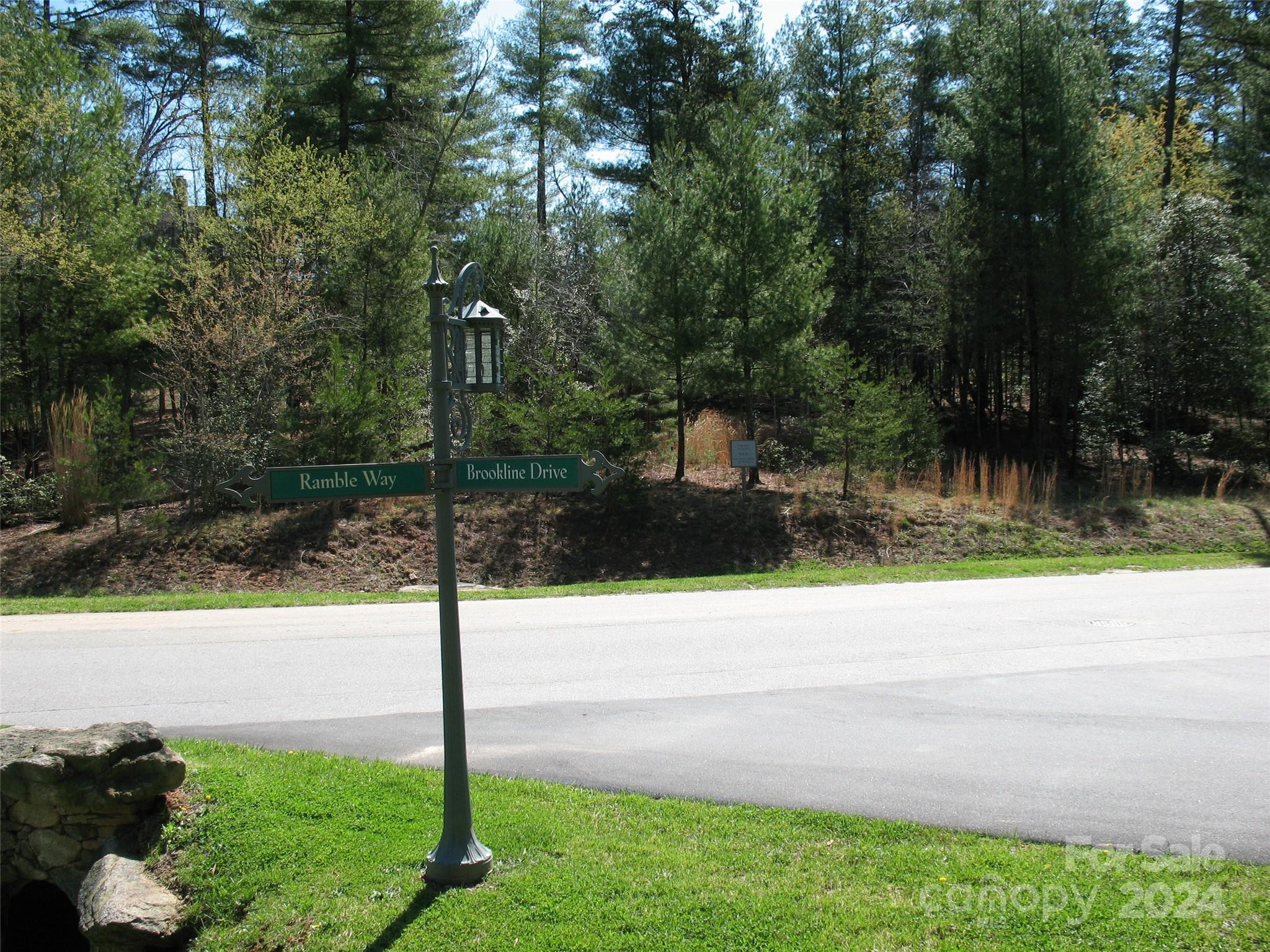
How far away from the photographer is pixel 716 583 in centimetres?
1516

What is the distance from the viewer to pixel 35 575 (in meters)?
17.0

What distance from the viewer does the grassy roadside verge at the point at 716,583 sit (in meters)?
13.5

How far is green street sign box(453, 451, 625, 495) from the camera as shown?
4660 millimetres

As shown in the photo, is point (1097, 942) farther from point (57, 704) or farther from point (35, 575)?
point (35, 575)

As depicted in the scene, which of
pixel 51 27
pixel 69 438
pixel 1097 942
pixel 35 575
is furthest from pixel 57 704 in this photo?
pixel 51 27

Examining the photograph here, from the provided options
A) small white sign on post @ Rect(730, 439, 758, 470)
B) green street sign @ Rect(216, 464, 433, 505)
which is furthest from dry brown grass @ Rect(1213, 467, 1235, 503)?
green street sign @ Rect(216, 464, 433, 505)

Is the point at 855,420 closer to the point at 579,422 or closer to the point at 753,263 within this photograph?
the point at 753,263

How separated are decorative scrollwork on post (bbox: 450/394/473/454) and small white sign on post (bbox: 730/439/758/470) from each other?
555 inches

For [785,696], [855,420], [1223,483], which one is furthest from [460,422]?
[1223,483]

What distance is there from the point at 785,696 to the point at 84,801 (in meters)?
5.20

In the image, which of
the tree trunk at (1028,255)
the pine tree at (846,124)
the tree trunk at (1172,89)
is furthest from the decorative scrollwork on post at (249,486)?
the tree trunk at (1172,89)

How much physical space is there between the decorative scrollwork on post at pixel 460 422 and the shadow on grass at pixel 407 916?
225cm

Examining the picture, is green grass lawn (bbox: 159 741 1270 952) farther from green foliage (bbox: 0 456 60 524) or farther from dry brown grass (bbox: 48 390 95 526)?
green foliage (bbox: 0 456 60 524)

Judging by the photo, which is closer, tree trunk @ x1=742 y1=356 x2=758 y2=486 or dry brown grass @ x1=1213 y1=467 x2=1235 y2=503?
tree trunk @ x1=742 y1=356 x2=758 y2=486
